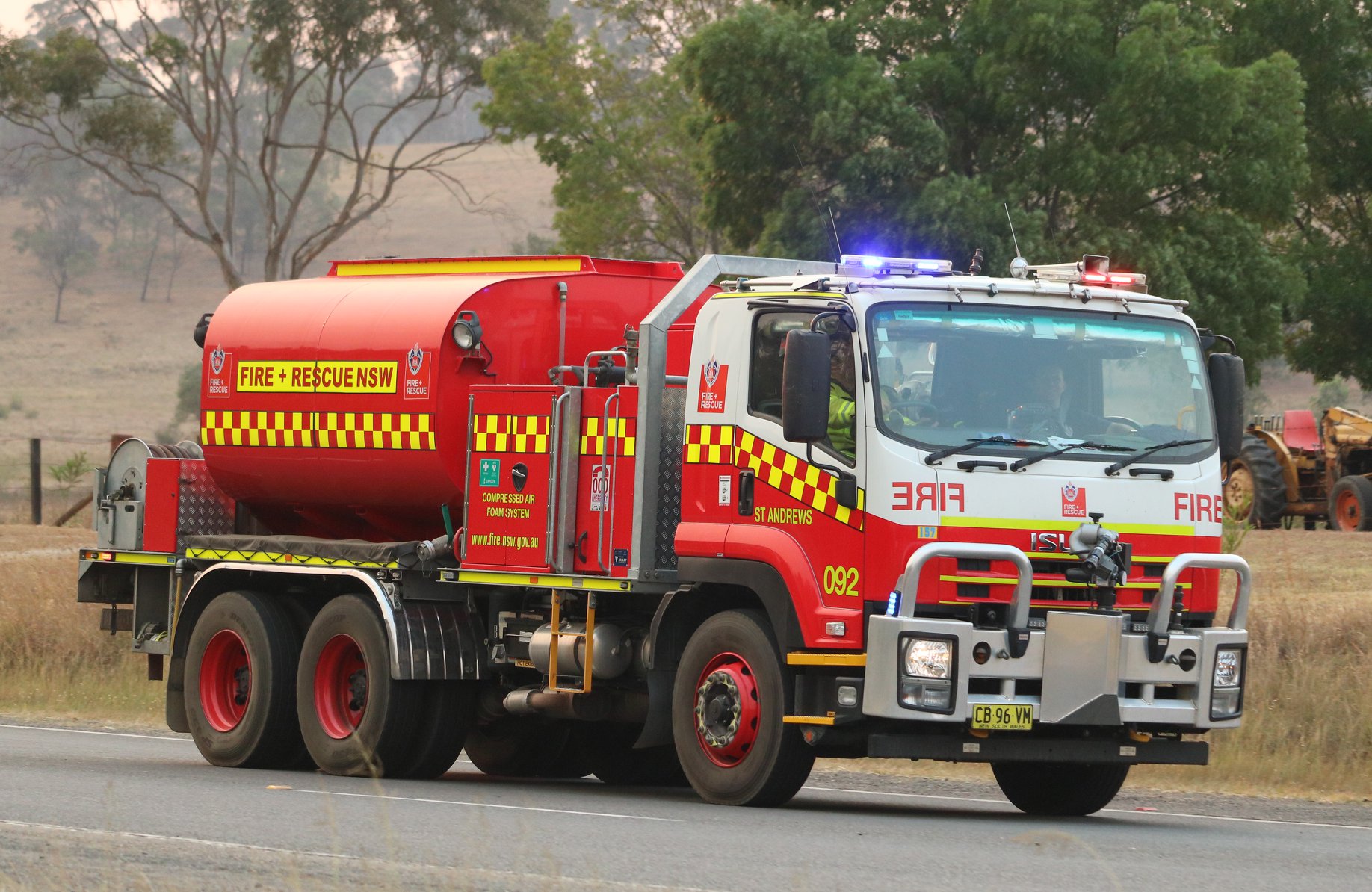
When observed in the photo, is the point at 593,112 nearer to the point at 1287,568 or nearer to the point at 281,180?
the point at 1287,568

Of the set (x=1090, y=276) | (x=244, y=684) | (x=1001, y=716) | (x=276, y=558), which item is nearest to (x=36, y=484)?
(x=244, y=684)

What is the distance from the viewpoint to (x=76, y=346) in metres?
97.7

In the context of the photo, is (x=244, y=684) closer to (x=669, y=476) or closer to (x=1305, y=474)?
(x=669, y=476)

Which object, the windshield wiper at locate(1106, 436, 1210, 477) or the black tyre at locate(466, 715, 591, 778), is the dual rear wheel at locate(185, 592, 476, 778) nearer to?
the black tyre at locate(466, 715, 591, 778)

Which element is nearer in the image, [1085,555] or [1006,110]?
[1085,555]

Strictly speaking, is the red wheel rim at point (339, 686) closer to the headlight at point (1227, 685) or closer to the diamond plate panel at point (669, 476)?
the diamond plate panel at point (669, 476)

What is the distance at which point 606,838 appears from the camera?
9.93 m

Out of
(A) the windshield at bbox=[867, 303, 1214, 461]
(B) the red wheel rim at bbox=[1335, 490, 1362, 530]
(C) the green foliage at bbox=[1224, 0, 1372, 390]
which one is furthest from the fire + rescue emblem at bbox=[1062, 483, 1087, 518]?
(C) the green foliage at bbox=[1224, 0, 1372, 390]

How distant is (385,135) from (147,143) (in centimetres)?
11401

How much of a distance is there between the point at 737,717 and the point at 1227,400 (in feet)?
10.6

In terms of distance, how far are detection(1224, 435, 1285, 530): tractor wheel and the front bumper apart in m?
20.5

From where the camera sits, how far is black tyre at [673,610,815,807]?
36.6ft

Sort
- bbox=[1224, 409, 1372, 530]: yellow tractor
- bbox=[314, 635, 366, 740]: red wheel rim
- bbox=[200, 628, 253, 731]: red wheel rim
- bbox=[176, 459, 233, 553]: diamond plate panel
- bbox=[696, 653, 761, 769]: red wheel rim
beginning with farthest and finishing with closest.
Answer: bbox=[1224, 409, 1372, 530]: yellow tractor, bbox=[176, 459, 233, 553]: diamond plate panel, bbox=[200, 628, 253, 731]: red wheel rim, bbox=[314, 635, 366, 740]: red wheel rim, bbox=[696, 653, 761, 769]: red wheel rim

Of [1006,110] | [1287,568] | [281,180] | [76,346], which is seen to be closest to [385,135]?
[281,180]
